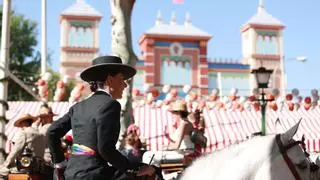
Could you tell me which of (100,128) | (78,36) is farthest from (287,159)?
(78,36)

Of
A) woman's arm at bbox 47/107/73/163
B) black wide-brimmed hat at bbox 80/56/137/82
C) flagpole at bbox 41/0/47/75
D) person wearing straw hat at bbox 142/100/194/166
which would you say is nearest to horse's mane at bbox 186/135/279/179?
black wide-brimmed hat at bbox 80/56/137/82

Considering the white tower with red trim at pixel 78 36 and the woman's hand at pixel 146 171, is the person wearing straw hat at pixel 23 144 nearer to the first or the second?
the woman's hand at pixel 146 171

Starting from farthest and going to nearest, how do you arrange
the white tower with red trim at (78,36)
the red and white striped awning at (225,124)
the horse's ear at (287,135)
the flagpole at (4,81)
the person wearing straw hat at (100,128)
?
the white tower with red trim at (78,36) < the red and white striped awning at (225,124) < the flagpole at (4,81) < the horse's ear at (287,135) < the person wearing straw hat at (100,128)

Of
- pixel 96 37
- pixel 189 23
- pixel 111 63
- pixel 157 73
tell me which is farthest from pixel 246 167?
pixel 96 37

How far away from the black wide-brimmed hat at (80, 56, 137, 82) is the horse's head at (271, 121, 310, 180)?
1.04 m

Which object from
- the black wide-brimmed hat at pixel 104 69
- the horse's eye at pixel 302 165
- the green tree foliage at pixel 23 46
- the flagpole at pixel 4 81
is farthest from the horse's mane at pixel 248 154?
the green tree foliage at pixel 23 46

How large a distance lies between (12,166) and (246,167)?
3.84 m

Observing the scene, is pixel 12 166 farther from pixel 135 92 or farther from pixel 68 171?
pixel 135 92

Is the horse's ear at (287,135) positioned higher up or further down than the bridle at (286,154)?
higher up

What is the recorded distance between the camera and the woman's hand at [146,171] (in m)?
2.75

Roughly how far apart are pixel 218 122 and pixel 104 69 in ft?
34.3

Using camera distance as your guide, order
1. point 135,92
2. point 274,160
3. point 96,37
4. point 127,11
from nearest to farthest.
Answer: point 274,160
point 127,11
point 135,92
point 96,37

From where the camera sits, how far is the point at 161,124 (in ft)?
42.1

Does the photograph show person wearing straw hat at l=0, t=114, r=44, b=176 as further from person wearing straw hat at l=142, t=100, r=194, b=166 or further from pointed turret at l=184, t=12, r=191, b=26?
pointed turret at l=184, t=12, r=191, b=26
